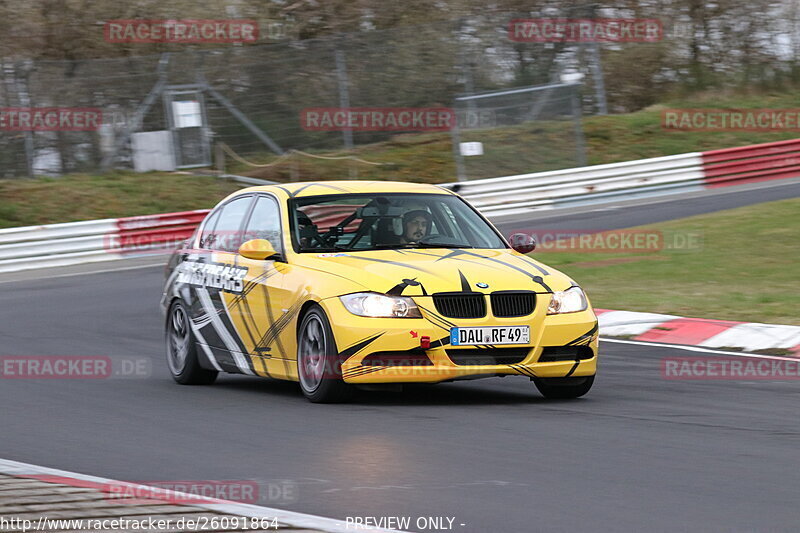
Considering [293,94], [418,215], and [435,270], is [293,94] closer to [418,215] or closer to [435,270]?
[418,215]

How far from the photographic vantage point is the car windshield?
9805 millimetres

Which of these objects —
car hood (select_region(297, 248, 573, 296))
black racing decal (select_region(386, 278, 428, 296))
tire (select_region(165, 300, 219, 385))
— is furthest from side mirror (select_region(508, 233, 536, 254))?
tire (select_region(165, 300, 219, 385))

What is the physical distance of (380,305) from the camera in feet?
28.9

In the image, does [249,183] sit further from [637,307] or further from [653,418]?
[653,418]

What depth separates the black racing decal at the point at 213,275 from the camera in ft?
33.3

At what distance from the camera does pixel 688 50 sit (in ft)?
121

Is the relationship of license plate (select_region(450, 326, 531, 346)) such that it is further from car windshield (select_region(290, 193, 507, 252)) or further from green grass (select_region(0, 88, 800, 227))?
green grass (select_region(0, 88, 800, 227))

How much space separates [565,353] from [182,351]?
3344mm

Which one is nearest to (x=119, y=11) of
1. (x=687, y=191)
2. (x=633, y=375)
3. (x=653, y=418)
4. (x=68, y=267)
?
(x=68, y=267)

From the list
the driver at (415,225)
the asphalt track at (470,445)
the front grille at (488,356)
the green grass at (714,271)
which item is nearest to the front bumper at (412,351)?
the front grille at (488,356)

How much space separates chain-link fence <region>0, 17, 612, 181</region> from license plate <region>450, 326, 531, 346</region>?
19161 mm

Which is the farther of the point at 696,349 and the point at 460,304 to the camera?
the point at 696,349

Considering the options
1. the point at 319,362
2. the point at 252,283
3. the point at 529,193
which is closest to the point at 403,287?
the point at 319,362

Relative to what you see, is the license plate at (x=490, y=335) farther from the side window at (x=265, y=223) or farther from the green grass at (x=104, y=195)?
the green grass at (x=104, y=195)
